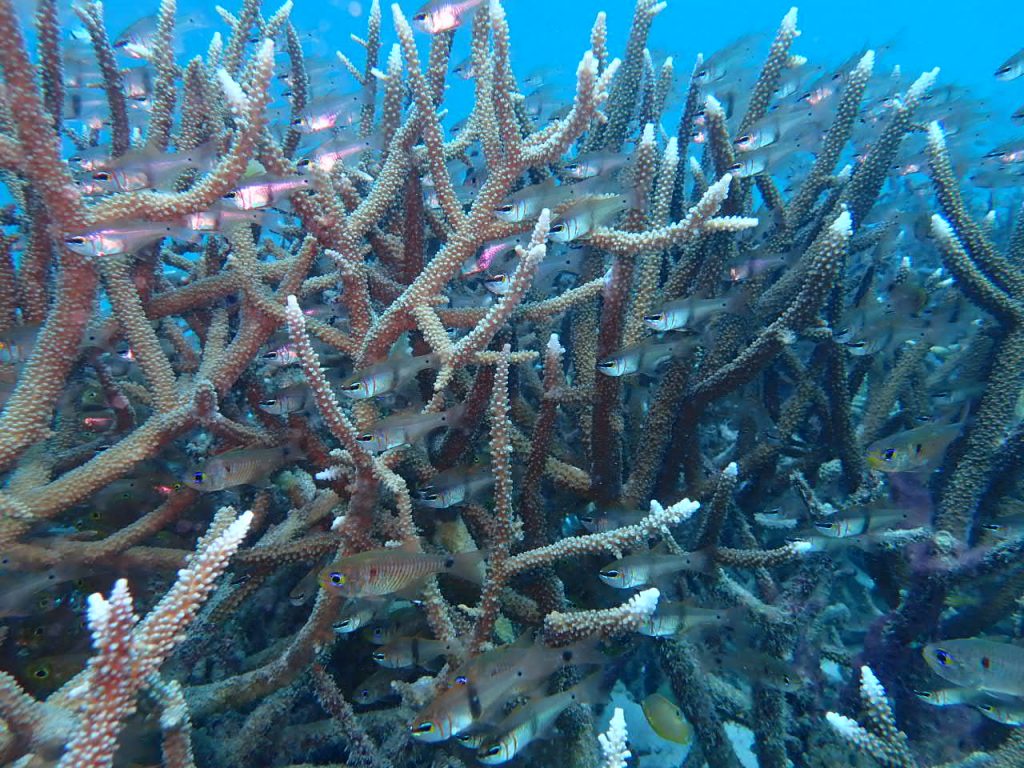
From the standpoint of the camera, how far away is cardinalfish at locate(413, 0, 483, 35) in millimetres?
4039

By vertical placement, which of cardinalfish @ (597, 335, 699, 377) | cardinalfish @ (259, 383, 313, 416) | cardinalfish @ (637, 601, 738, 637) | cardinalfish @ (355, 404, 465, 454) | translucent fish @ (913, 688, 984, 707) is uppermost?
cardinalfish @ (597, 335, 699, 377)

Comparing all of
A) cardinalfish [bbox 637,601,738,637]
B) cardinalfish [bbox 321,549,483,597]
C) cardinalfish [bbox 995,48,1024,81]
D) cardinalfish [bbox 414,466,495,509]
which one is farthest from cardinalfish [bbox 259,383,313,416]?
cardinalfish [bbox 995,48,1024,81]

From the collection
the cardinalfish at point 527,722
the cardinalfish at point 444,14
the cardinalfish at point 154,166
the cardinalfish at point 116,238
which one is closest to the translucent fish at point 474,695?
the cardinalfish at point 527,722

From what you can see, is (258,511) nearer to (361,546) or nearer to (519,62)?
(361,546)

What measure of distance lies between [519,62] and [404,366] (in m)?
90.2

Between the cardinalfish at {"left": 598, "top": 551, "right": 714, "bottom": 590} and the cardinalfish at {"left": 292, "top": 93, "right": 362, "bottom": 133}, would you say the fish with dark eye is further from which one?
the cardinalfish at {"left": 292, "top": 93, "right": 362, "bottom": 133}

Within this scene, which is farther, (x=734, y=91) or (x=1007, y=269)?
(x=734, y=91)

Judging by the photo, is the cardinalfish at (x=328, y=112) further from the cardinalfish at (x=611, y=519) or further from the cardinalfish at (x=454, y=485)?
the cardinalfish at (x=611, y=519)

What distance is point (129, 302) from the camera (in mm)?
3477

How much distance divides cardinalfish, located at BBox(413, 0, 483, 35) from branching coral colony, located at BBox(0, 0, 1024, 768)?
0.45 feet

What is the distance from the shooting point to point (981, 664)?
2850 mm

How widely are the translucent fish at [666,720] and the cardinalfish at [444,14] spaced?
4831 mm

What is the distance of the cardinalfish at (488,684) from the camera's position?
2600 millimetres

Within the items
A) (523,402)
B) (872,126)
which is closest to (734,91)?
(872,126)
